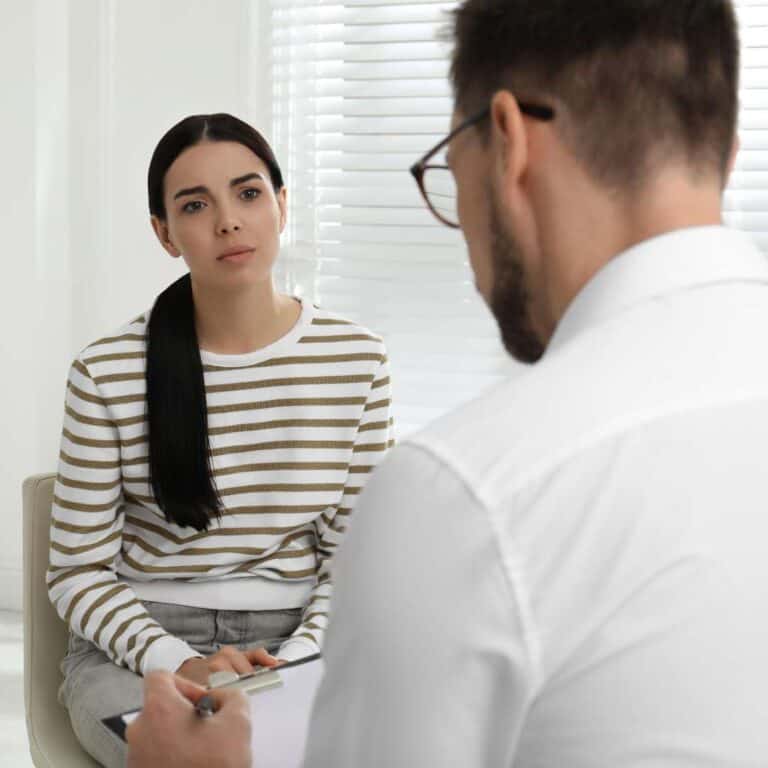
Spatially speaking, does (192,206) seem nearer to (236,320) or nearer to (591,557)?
(236,320)

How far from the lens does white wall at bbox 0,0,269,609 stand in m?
3.21

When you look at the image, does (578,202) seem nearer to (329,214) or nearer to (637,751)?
(637,751)

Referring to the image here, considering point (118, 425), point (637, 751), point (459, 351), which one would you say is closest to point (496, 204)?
point (637, 751)

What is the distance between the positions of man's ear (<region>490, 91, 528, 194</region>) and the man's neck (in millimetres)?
1113

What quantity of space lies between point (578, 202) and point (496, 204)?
7 centimetres

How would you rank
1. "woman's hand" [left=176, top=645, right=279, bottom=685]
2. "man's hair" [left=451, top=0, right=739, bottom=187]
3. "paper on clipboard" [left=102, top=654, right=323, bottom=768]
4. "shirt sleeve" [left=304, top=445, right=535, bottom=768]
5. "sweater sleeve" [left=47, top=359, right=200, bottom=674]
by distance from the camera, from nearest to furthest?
1. "shirt sleeve" [left=304, top=445, right=535, bottom=768]
2. "man's hair" [left=451, top=0, right=739, bottom=187]
3. "paper on clipboard" [left=102, top=654, right=323, bottom=768]
4. "woman's hand" [left=176, top=645, right=279, bottom=685]
5. "sweater sleeve" [left=47, top=359, right=200, bottom=674]

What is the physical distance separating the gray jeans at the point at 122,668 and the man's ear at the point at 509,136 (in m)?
1.12

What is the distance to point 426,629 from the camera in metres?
0.59

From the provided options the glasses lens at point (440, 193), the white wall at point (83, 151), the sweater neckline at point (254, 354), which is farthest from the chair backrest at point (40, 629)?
the white wall at point (83, 151)

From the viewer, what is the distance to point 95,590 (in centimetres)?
172

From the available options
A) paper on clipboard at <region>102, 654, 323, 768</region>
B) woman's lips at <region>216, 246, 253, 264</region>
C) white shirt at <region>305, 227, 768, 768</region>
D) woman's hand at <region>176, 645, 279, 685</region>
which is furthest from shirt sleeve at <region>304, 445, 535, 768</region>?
woman's lips at <region>216, 246, 253, 264</region>

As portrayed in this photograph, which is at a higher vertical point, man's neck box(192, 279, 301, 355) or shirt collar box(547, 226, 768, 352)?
shirt collar box(547, 226, 768, 352)

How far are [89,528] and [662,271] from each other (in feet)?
4.07

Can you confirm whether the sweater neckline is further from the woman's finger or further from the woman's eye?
the woman's finger
